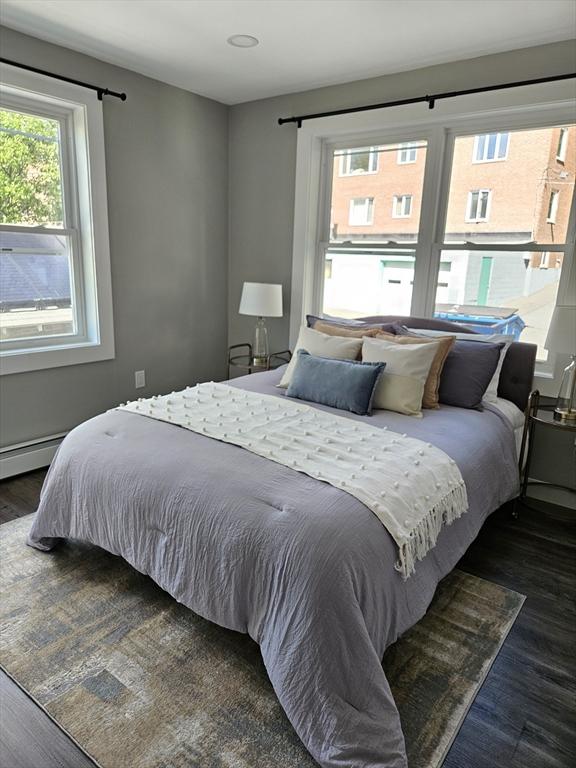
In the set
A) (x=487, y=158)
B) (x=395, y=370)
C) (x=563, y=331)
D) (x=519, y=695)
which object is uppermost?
(x=487, y=158)

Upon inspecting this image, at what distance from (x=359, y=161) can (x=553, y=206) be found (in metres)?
1.39

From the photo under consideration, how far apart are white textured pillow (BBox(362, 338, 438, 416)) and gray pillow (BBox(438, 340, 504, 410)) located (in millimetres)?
187

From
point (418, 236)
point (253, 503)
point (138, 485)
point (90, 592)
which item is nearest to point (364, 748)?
point (253, 503)

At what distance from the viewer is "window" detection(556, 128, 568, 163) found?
2.87 m

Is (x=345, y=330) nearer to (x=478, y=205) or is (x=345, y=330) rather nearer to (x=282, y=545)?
(x=478, y=205)

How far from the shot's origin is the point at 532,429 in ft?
9.49

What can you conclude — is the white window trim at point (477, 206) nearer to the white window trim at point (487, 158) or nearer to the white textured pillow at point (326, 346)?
the white window trim at point (487, 158)

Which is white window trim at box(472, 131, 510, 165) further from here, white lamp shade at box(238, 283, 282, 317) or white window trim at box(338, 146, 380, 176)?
white lamp shade at box(238, 283, 282, 317)

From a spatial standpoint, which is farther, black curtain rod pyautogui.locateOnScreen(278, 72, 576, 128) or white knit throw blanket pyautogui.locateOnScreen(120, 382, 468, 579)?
black curtain rod pyautogui.locateOnScreen(278, 72, 576, 128)

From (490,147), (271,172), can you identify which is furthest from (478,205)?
(271,172)

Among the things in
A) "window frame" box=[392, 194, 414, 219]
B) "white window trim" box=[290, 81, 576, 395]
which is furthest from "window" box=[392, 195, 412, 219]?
"white window trim" box=[290, 81, 576, 395]

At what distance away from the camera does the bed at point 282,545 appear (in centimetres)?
141

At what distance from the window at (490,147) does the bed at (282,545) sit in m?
1.79

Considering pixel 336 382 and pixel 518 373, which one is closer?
pixel 336 382
